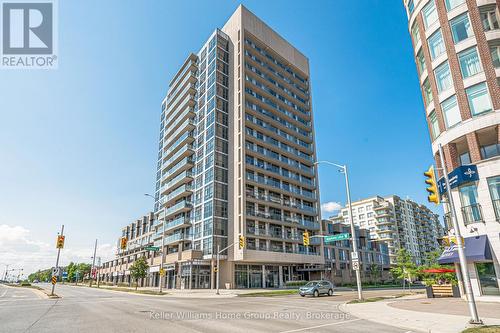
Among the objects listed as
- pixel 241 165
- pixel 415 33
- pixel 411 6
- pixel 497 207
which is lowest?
pixel 497 207

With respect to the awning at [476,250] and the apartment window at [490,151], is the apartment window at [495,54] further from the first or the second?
the awning at [476,250]

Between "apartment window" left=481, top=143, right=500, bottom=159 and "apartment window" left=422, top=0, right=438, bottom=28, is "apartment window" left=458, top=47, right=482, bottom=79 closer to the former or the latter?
"apartment window" left=422, top=0, right=438, bottom=28

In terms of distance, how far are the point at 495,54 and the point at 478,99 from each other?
3.64 m

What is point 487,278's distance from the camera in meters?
18.6

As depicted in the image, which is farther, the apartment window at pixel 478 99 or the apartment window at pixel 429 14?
the apartment window at pixel 429 14

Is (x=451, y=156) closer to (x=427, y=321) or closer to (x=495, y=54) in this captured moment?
(x=495, y=54)

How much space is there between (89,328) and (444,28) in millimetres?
29528

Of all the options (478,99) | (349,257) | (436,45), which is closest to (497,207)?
(478,99)

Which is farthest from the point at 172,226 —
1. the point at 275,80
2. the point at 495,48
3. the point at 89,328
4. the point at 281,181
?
the point at 495,48

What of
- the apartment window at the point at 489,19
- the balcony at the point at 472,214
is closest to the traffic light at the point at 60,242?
the balcony at the point at 472,214

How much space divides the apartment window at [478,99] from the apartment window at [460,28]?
4211 mm

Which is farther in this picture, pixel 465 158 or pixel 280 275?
pixel 280 275

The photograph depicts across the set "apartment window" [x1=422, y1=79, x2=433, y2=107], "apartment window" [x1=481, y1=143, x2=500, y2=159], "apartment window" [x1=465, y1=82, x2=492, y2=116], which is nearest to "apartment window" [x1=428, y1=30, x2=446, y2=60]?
"apartment window" [x1=422, y1=79, x2=433, y2=107]

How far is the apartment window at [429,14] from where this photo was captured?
24.4m
